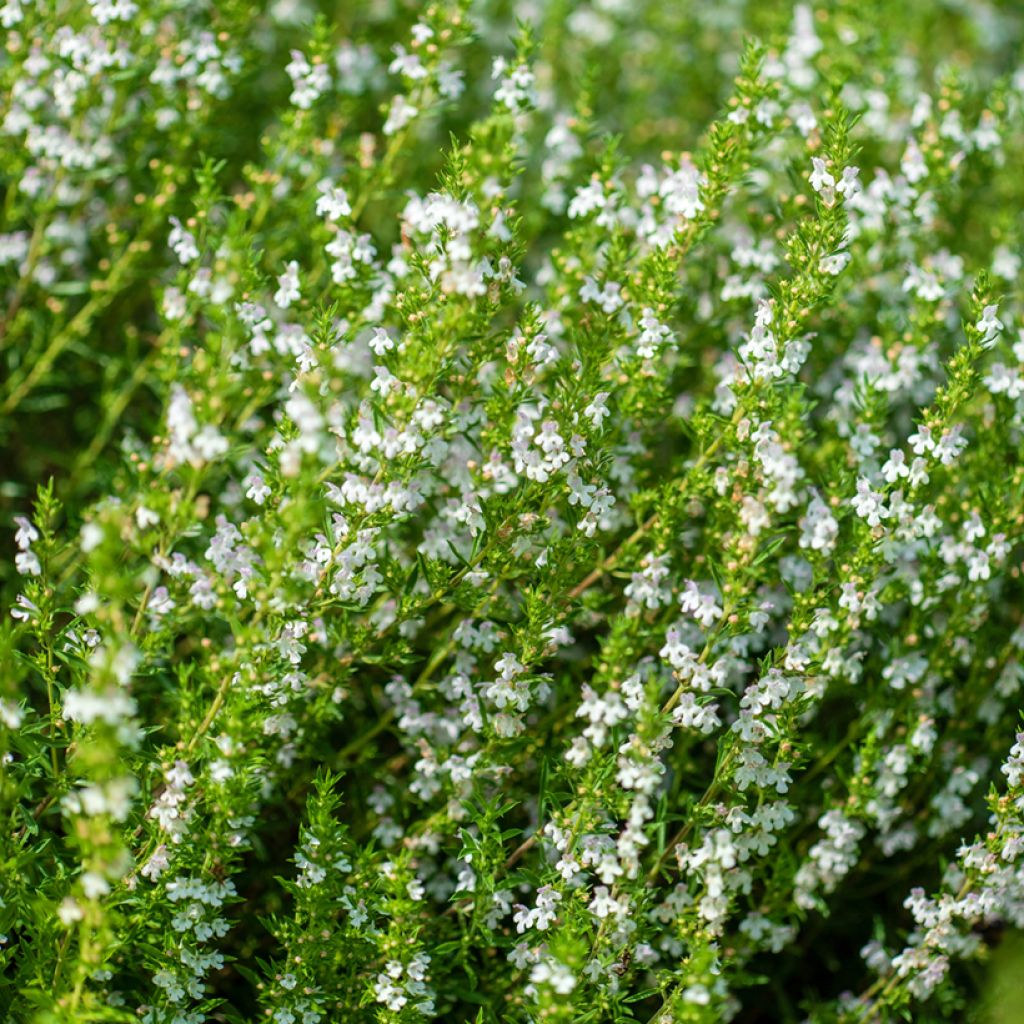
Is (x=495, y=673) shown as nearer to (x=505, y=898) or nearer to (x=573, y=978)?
(x=505, y=898)

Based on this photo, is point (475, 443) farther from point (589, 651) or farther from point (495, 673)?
point (589, 651)

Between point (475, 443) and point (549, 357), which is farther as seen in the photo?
point (475, 443)

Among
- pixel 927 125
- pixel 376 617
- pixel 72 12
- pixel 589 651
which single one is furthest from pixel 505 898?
pixel 72 12

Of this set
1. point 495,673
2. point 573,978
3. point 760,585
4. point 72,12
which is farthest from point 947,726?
point 72,12

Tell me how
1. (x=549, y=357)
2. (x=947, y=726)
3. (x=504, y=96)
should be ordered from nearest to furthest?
(x=549, y=357) → (x=504, y=96) → (x=947, y=726)

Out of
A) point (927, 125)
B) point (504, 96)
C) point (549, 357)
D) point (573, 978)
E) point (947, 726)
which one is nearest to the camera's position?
point (573, 978)

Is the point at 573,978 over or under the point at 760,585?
under

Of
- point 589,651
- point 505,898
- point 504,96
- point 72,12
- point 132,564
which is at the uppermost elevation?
point 72,12
